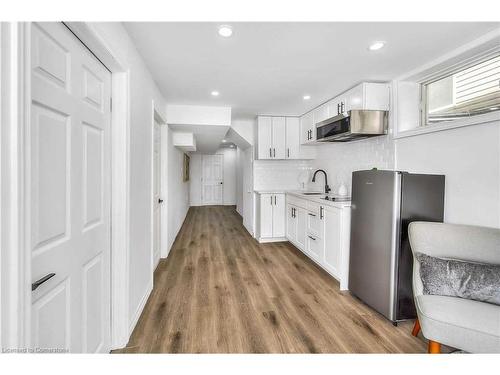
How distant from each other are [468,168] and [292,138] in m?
2.98

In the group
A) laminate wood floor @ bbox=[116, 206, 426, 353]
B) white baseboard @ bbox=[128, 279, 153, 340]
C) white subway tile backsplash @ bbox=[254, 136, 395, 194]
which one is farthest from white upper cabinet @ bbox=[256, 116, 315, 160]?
white baseboard @ bbox=[128, 279, 153, 340]

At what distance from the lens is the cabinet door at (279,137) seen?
4703 mm

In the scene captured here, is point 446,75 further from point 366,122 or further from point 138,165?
point 138,165

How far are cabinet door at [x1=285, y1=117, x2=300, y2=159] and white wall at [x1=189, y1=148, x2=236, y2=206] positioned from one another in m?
5.47

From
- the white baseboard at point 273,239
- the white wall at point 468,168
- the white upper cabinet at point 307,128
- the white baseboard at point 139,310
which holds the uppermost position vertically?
the white upper cabinet at point 307,128

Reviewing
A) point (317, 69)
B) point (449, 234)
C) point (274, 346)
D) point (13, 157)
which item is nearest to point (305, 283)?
point (274, 346)

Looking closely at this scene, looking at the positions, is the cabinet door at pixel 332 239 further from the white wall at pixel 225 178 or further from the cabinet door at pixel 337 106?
the white wall at pixel 225 178

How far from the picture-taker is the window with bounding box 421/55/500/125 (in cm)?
204

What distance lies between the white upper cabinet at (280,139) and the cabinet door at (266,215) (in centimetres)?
79

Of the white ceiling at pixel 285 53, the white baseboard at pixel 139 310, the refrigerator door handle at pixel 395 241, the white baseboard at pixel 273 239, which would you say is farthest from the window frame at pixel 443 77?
the white baseboard at pixel 139 310

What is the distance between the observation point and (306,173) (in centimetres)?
492

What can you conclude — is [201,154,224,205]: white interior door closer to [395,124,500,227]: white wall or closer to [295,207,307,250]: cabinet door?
[295,207,307,250]: cabinet door

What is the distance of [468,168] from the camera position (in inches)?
82.0

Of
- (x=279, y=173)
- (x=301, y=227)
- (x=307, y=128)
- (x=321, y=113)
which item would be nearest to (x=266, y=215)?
(x=301, y=227)
